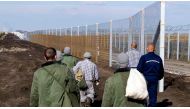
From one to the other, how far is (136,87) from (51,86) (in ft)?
4.55

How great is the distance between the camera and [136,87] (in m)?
7.48

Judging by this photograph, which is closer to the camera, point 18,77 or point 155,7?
point 155,7

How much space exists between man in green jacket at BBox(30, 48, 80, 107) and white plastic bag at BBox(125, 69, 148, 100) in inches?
44.0

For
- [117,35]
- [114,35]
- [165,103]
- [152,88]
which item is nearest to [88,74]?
[152,88]

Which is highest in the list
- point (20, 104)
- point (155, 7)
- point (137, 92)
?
point (155, 7)

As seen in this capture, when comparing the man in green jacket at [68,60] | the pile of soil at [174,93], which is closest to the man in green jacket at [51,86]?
the man in green jacket at [68,60]

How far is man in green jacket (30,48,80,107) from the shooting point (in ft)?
26.9

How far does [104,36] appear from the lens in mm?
30625

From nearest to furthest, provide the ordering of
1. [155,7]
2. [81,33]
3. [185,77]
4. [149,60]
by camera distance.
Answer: [149,60] → [155,7] → [185,77] → [81,33]

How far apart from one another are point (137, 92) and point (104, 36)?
23174 millimetres

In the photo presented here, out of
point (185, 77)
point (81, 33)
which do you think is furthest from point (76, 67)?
point (81, 33)

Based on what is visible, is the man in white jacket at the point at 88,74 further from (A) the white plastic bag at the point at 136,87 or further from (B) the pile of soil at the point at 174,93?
(A) the white plastic bag at the point at 136,87

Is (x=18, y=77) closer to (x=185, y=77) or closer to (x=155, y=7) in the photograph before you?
(x=185, y=77)

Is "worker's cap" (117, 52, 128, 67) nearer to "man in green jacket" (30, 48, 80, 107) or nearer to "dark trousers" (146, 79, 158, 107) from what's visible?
"man in green jacket" (30, 48, 80, 107)
